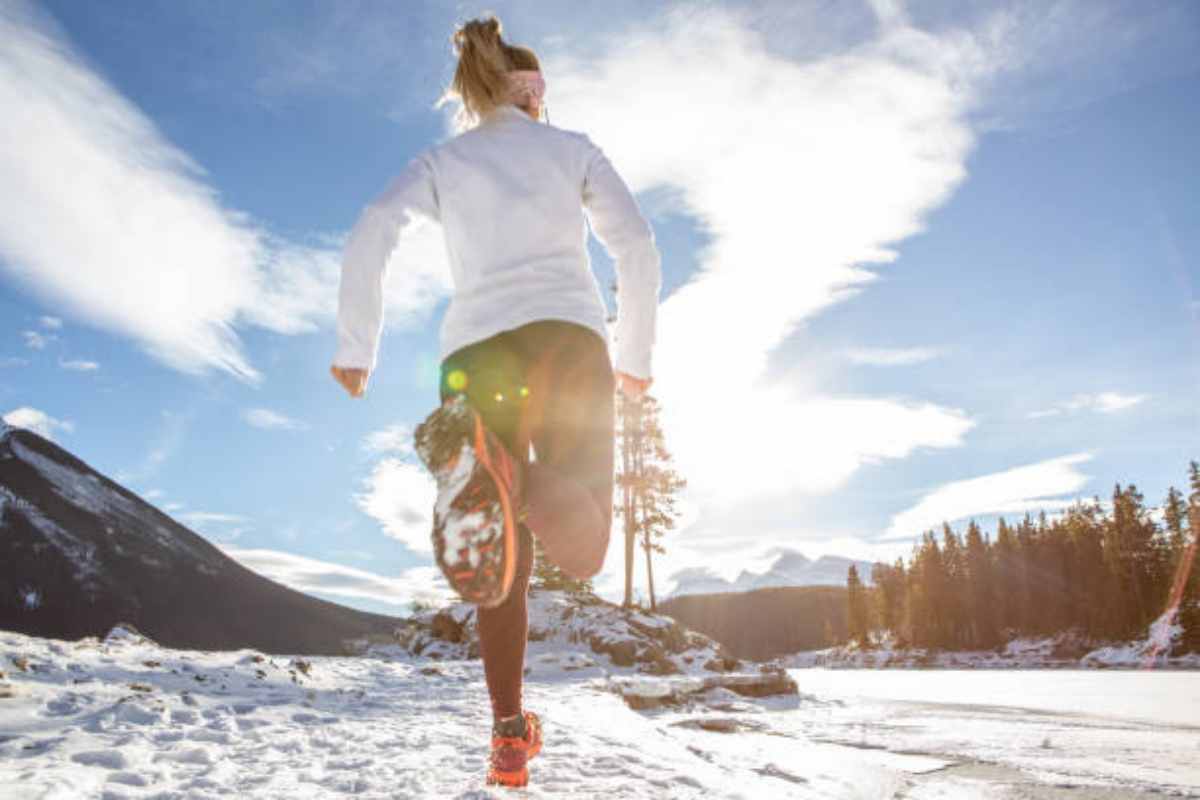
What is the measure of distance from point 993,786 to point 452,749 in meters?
2.31

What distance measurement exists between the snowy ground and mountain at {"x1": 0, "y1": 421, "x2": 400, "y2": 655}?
47.4 ft

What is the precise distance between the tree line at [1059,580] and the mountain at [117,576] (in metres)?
64.0

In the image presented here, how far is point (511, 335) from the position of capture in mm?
2268

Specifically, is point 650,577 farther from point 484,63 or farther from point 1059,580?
point 1059,580

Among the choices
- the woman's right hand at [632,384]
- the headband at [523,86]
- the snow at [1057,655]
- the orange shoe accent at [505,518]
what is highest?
the headband at [523,86]

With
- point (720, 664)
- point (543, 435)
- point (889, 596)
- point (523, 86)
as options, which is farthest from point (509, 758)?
point (889, 596)

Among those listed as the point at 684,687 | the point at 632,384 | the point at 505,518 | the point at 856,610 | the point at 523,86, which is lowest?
the point at 856,610

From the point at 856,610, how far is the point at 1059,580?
33956mm

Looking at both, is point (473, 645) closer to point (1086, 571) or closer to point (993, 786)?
point (993, 786)

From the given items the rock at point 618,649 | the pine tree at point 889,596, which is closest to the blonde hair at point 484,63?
the rock at point 618,649

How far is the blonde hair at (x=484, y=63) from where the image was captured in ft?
8.52

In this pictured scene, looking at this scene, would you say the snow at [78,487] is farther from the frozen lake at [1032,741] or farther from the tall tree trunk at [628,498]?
the frozen lake at [1032,741]

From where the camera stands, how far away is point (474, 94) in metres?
2.63

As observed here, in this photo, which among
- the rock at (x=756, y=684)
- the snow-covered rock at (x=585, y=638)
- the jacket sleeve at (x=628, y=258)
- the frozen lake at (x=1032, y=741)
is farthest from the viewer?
Answer: the snow-covered rock at (x=585, y=638)
